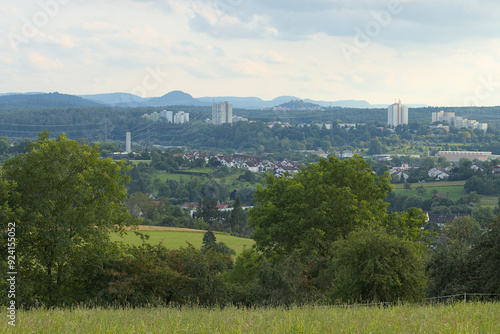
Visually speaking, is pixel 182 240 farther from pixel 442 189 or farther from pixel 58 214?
pixel 442 189

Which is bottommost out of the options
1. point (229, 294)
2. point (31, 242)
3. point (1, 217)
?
point (229, 294)

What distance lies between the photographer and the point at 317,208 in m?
20.2

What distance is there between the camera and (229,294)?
620 inches

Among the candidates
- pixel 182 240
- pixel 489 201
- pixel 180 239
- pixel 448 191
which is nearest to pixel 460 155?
pixel 448 191

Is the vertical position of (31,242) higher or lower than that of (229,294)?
higher

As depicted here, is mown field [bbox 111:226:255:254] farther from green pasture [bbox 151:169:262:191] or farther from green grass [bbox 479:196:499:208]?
green pasture [bbox 151:169:262:191]

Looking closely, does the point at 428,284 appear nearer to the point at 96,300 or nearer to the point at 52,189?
the point at 96,300

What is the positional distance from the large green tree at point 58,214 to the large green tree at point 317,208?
7681mm

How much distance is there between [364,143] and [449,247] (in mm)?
184324

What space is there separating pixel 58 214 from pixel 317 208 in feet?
33.8

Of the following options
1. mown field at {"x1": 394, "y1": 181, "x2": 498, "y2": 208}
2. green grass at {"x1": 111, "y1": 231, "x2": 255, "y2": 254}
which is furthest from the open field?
green grass at {"x1": 111, "y1": 231, "x2": 255, "y2": 254}

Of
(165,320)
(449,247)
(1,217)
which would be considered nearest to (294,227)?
(449,247)

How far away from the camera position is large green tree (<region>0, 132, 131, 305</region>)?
14164 millimetres

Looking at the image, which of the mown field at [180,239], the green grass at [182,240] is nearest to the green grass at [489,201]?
the mown field at [180,239]
